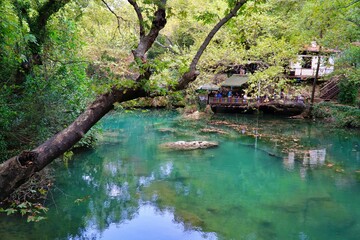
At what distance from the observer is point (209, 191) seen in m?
9.70

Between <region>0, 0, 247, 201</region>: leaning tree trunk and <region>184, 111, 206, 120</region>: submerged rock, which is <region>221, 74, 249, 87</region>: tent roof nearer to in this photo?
<region>184, 111, 206, 120</region>: submerged rock

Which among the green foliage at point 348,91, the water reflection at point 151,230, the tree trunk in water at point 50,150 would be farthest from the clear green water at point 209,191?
the green foliage at point 348,91

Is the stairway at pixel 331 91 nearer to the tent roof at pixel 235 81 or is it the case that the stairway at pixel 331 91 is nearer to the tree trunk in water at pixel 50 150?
the tent roof at pixel 235 81

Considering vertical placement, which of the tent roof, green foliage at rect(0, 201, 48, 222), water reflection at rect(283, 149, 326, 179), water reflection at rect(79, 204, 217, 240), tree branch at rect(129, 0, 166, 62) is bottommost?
water reflection at rect(79, 204, 217, 240)

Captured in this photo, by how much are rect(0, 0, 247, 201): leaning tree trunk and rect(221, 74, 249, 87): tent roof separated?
20.3 metres

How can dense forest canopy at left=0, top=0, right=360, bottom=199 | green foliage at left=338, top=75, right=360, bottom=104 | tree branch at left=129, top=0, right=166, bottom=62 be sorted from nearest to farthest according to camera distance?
dense forest canopy at left=0, top=0, right=360, bottom=199 → tree branch at left=129, top=0, right=166, bottom=62 → green foliage at left=338, top=75, right=360, bottom=104

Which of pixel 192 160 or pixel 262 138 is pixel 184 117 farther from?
pixel 192 160

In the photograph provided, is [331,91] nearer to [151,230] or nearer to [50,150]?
[151,230]

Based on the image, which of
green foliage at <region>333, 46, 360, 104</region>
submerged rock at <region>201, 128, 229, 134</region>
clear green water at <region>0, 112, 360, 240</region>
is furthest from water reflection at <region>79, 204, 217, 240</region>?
green foliage at <region>333, 46, 360, 104</region>

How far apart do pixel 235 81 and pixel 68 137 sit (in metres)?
22.2

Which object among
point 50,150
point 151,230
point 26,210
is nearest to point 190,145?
point 151,230

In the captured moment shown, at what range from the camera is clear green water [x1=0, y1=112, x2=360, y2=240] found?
24.1ft

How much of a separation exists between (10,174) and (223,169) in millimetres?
9620

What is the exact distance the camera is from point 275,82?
2016cm
